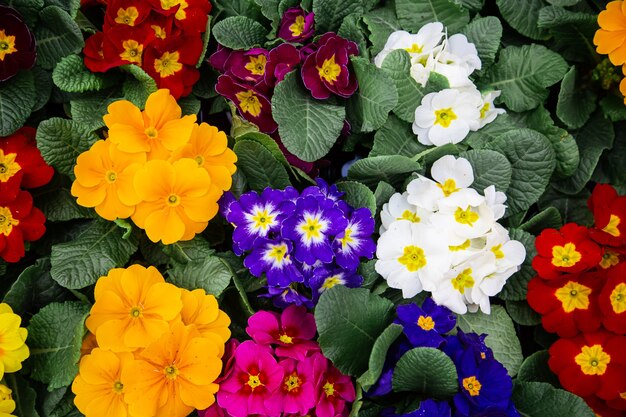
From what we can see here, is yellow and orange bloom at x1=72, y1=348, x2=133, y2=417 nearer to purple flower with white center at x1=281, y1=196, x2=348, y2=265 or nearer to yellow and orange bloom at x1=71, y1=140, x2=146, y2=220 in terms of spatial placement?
yellow and orange bloom at x1=71, y1=140, x2=146, y2=220

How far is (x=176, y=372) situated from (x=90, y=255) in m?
0.38

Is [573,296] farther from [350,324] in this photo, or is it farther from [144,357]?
[144,357]

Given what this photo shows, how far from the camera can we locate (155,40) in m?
1.80

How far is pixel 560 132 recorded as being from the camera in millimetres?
1878

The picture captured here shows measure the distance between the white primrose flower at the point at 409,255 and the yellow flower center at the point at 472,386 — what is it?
244 millimetres

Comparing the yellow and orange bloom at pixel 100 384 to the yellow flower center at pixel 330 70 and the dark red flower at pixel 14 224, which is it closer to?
the dark red flower at pixel 14 224

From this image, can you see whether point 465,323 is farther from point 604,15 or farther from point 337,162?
point 604,15

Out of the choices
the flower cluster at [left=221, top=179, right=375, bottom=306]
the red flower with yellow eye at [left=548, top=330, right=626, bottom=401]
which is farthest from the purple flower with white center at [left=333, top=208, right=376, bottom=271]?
the red flower with yellow eye at [left=548, top=330, right=626, bottom=401]

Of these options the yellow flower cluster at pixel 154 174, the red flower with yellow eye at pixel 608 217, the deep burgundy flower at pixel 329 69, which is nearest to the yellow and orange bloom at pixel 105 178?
the yellow flower cluster at pixel 154 174

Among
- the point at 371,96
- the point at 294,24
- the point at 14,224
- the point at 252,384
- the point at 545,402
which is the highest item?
the point at 294,24

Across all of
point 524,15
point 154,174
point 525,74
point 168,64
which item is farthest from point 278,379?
point 524,15

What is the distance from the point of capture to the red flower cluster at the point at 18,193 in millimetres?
1658

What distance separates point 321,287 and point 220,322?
0.26m

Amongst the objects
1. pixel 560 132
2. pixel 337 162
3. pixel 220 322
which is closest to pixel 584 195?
pixel 560 132
